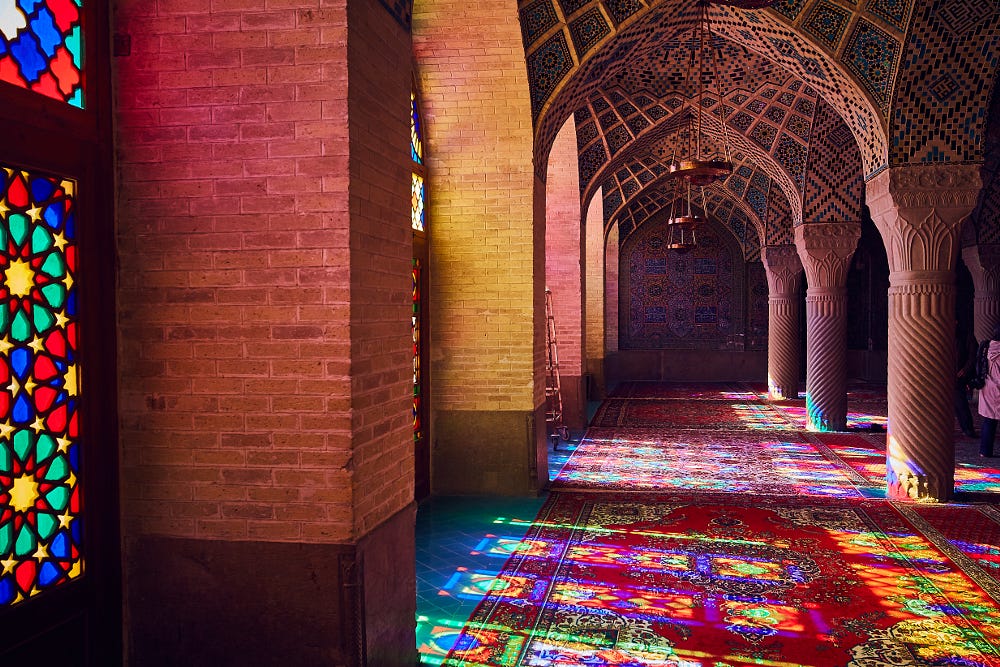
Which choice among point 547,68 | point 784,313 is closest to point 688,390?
point 784,313

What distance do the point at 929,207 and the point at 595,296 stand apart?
8460 millimetres

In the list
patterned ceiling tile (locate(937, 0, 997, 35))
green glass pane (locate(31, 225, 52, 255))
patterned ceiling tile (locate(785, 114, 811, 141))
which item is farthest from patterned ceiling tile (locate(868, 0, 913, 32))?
green glass pane (locate(31, 225, 52, 255))

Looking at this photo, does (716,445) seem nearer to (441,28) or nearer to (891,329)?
(891,329)

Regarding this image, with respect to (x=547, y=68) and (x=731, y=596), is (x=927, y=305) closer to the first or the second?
(x=731, y=596)

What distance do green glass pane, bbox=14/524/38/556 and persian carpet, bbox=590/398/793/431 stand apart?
29.8ft

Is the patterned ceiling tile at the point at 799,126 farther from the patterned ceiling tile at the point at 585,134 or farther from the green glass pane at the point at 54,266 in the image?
the green glass pane at the point at 54,266

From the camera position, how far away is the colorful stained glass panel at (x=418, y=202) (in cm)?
626

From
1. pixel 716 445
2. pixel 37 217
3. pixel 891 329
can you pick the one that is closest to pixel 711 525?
pixel 891 329

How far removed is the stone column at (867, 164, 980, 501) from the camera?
598 centimetres

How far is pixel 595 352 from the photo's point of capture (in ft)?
47.2

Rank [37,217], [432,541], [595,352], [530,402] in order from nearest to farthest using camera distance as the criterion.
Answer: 1. [37,217]
2. [432,541]
3. [530,402]
4. [595,352]

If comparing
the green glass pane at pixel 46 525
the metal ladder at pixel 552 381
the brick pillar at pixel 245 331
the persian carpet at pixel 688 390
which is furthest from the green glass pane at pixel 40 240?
the persian carpet at pixel 688 390

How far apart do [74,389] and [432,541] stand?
2.95m

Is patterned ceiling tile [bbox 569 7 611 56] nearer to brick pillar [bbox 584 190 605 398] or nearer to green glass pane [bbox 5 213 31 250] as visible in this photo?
green glass pane [bbox 5 213 31 250]
